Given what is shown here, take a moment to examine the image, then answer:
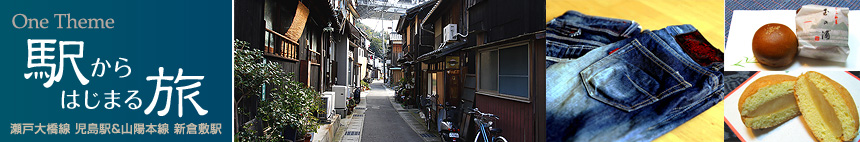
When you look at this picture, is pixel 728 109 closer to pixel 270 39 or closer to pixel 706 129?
pixel 706 129

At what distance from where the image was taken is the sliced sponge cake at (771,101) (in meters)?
4.14

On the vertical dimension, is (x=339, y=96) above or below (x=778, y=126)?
below

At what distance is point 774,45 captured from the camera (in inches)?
160

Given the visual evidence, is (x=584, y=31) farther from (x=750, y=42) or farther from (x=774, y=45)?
(x=774, y=45)

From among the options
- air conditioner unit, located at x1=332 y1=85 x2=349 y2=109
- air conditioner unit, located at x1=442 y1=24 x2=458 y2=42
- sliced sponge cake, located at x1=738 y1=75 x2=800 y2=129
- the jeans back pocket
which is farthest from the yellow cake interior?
air conditioner unit, located at x1=332 y1=85 x2=349 y2=109

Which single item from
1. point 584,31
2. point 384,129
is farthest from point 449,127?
point 584,31

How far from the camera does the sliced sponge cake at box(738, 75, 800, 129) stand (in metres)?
4.14

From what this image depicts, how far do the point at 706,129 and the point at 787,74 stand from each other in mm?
987

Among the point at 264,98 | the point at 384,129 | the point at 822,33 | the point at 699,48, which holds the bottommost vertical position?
the point at 384,129

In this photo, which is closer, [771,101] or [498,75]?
[771,101]

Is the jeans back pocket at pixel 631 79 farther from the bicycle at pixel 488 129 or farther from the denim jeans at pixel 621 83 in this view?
the bicycle at pixel 488 129

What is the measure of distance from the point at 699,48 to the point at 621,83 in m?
0.99

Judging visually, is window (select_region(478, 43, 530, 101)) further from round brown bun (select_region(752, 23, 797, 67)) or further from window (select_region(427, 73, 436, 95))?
window (select_region(427, 73, 436, 95))

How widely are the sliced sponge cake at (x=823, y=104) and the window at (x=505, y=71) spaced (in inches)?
119
